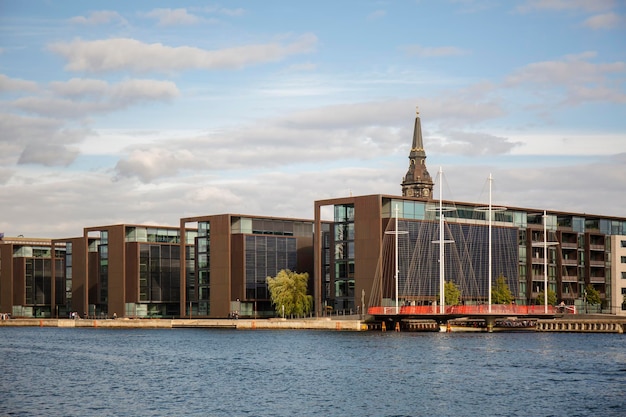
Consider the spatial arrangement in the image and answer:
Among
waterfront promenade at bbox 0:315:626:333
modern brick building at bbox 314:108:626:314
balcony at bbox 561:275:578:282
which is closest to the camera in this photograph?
waterfront promenade at bbox 0:315:626:333

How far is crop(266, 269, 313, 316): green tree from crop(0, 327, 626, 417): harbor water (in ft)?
141

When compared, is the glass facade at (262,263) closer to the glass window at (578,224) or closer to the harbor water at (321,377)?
the harbor water at (321,377)

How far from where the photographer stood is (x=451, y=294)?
6053 inches

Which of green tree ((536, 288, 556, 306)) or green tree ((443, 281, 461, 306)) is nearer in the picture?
green tree ((443, 281, 461, 306))

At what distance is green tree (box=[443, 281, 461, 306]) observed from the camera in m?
153

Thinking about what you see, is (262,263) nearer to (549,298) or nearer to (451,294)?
(451,294)

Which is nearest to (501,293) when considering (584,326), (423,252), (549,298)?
(549,298)

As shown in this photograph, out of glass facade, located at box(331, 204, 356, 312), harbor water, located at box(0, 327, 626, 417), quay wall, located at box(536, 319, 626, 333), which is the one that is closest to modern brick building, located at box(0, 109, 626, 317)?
glass facade, located at box(331, 204, 356, 312)

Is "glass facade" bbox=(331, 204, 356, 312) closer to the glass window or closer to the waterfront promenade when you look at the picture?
the waterfront promenade

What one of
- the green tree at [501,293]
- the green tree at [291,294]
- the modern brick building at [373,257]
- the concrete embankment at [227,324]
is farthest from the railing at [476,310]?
the green tree at [291,294]

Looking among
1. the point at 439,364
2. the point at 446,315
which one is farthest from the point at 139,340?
the point at 439,364

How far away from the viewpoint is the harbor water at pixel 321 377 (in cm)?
6222

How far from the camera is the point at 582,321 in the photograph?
150500mm

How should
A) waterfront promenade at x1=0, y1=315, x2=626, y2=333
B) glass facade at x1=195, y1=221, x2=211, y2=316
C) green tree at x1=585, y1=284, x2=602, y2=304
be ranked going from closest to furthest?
1. waterfront promenade at x1=0, y1=315, x2=626, y2=333
2. glass facade at x1=195, y1=221, x2=211, y2=316
3. green tree at x1=585, y1=284, x2=602, y2=304
